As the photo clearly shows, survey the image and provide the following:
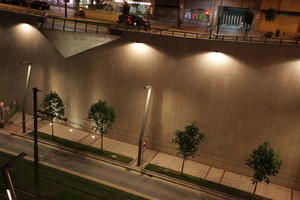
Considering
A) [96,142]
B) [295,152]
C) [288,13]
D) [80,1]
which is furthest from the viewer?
[80,1]

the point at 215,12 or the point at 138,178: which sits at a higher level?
the point at 215,12

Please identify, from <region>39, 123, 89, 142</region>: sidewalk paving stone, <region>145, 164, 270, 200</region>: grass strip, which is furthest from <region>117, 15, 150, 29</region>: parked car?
<region>145, 164, 270, 200</region>: grass strip

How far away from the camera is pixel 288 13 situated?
3488 cm

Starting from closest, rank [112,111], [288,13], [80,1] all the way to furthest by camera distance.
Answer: [112,111], [288,13], [80,1]

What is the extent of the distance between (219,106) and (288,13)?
57.3 feet

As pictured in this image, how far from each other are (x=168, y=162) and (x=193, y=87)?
679 centimetres

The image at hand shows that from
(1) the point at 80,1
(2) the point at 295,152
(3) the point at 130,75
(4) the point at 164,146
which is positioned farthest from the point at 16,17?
(2) the point at 295,152

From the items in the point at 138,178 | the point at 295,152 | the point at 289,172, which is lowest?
the point at 138,178

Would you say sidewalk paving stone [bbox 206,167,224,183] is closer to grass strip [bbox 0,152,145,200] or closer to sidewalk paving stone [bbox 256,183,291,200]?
sidewalk paving stone [bbox 256,183,291,200]

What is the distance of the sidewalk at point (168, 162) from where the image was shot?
939 inches

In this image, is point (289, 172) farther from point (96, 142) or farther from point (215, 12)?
point (215, 12)

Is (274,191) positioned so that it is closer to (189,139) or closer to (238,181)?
(238,181)

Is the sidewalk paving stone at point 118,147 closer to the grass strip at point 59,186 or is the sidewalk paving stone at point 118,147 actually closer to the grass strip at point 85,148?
the grass strip at point 85,148

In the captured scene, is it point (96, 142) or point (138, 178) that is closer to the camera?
point (138, 178)
